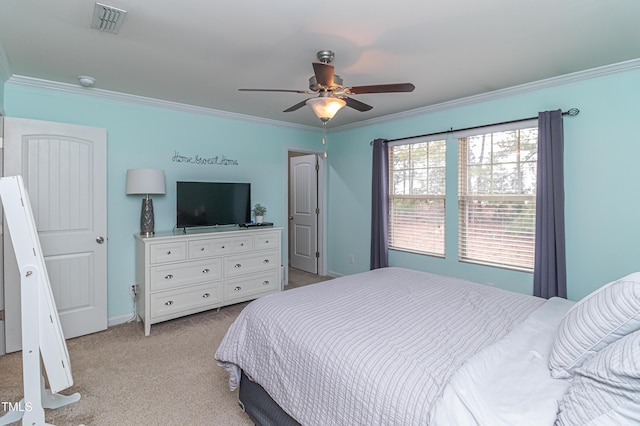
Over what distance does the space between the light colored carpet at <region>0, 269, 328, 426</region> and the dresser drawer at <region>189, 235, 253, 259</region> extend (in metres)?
0.75

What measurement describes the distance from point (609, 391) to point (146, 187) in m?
3.55

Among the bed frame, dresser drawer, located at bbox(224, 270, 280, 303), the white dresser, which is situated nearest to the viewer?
the bed frame

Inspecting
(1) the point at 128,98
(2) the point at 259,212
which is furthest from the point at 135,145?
(2) the point at 259,212

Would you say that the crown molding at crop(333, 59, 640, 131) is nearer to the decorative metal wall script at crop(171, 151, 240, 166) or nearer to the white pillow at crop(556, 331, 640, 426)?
the decorative metal wall script at crop(171, 151, 240, 166)

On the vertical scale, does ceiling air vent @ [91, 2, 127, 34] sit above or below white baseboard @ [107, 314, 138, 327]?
above

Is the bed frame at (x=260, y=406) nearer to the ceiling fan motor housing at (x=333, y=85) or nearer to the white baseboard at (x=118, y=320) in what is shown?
the ceiling fan motor housing at (x=333, y=85)

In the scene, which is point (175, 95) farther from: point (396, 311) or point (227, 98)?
point (396, 311)

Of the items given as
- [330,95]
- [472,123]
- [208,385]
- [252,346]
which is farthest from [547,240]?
[208,385]

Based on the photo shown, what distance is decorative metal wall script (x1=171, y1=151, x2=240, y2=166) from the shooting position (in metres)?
3.80

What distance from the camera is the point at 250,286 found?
12.9 ft

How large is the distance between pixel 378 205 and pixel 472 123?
146 cm

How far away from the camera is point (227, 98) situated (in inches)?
139

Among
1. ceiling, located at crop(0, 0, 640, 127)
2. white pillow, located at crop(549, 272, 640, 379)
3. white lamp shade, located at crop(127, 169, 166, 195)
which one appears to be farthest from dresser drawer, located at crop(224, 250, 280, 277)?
white pillow, located at crop(549, 272, 640, 379)

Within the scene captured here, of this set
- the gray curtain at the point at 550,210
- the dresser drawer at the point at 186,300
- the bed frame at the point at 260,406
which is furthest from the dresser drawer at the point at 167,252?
the gray curtain at the point at 550,210
